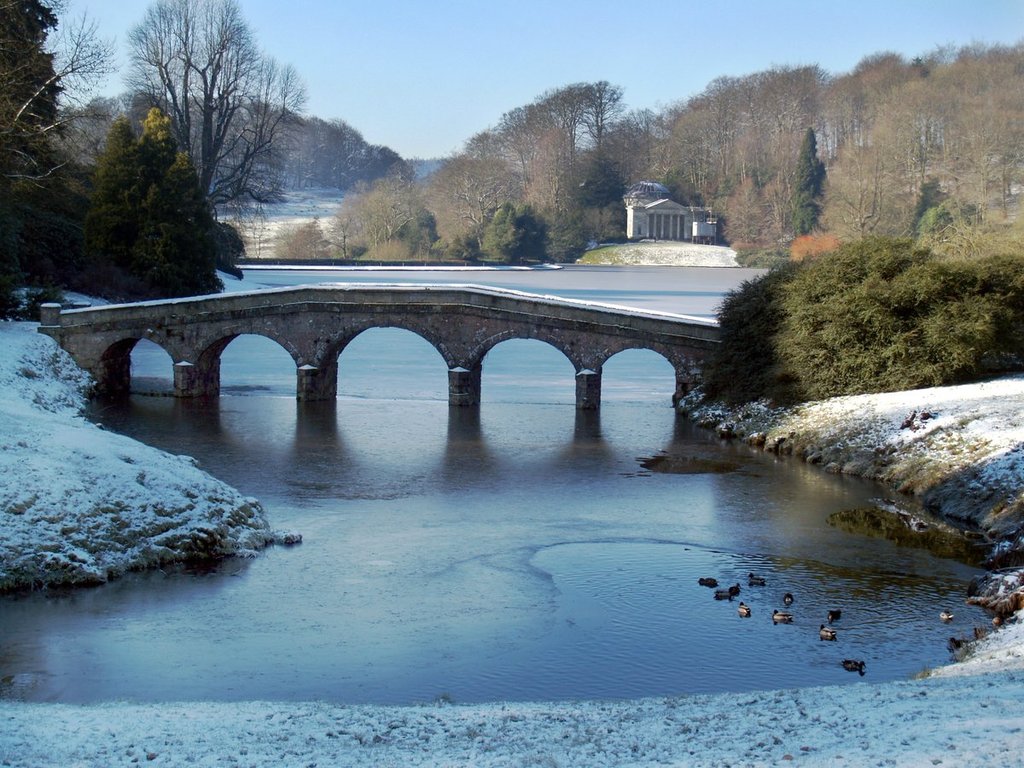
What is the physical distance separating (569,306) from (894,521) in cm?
1603

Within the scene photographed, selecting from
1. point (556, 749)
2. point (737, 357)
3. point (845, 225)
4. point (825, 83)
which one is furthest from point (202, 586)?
point (825, 83)

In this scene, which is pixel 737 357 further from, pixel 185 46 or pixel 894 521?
pixel 185 46

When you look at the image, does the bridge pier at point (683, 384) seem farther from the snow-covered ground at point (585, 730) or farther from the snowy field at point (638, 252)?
the snowy field at point (638, 252)

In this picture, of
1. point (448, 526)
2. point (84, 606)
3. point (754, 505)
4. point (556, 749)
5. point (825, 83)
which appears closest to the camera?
point (556, 749)

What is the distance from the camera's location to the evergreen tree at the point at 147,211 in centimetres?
5091

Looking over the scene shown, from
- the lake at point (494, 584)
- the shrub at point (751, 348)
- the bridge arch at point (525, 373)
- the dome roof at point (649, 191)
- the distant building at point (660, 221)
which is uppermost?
the dome roof at point (649, 191)

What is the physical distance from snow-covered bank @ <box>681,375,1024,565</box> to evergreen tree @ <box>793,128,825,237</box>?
224 feet

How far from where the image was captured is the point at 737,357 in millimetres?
36250

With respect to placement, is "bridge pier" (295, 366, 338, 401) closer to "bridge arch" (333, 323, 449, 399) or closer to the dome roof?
"bridge arch" (333, 323, 449, 399)

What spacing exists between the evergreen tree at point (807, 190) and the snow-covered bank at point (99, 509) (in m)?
82.6

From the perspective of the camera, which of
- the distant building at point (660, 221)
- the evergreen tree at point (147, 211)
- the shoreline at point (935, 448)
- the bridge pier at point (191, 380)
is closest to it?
the shoreline at point (935, 448)

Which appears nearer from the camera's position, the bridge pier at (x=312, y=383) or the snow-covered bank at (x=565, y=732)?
the snow-covered bank at (x=565, y=732)

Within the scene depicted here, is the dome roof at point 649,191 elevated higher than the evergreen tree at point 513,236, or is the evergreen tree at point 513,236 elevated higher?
the dome roof at point 649,191

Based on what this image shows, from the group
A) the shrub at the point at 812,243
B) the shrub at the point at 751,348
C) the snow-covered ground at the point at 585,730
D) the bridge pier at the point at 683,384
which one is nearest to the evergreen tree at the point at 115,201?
the bridge pier at the point at 683,384
